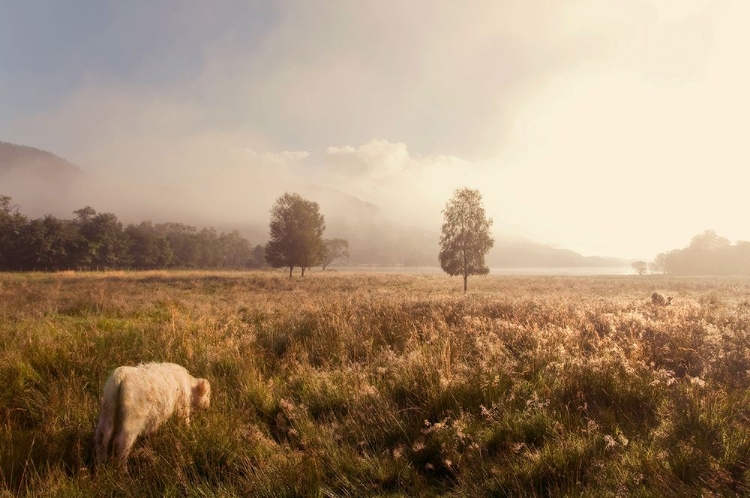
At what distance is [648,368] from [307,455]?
467 centimetres

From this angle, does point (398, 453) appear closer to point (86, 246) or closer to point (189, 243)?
point (86, 246)

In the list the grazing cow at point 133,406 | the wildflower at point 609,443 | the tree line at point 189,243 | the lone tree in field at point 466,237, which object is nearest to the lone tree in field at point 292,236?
the tree line at point 189,243

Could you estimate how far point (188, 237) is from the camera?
108 metres

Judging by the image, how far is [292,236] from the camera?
44094 mm

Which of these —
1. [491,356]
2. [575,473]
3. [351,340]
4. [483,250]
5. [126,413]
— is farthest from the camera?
[483,250]

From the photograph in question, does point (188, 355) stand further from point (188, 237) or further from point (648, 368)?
point (188, 237)

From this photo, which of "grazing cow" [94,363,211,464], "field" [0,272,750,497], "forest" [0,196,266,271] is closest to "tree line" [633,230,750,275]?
"field" [0,272,750,497]

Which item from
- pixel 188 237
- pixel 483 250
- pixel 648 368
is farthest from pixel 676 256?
pixel 188 237

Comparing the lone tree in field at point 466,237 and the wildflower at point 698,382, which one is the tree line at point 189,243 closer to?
Answer: the lone tree in field at point 466,237

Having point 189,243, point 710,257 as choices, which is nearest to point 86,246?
point 189,243

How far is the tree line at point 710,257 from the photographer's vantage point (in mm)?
81250

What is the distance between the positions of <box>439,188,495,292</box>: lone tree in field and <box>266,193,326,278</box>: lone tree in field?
65.5 ft

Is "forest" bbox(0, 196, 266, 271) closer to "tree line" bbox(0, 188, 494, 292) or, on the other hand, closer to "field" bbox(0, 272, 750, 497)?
"tree line" bbox(0, 188, 494, 292)

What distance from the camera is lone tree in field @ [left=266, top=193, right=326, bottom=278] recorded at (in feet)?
144
